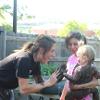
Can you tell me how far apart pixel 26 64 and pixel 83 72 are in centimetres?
76

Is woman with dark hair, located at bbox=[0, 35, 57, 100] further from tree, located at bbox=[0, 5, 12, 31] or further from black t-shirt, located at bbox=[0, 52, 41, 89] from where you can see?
tree, located at bbox=[0, 5, 12, 31]

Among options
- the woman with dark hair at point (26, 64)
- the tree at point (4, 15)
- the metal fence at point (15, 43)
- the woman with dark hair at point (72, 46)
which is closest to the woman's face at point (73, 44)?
the woman with dark hair at point (72, 46)

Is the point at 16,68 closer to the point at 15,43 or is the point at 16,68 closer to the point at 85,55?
the point at 85,55

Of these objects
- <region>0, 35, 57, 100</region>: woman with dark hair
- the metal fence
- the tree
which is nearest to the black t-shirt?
<region>0, 35, 57, 100</region>: woman with dark hair

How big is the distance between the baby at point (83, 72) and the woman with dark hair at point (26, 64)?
1.06ft

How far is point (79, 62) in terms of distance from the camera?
472cm

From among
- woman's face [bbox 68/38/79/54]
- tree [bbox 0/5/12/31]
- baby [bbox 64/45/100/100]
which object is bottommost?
baby [bbox 64/45/100/100]

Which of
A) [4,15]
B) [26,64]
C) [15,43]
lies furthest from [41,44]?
[4,15]

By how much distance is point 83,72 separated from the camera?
464 centimetres

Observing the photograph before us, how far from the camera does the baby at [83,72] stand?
15.1 feet

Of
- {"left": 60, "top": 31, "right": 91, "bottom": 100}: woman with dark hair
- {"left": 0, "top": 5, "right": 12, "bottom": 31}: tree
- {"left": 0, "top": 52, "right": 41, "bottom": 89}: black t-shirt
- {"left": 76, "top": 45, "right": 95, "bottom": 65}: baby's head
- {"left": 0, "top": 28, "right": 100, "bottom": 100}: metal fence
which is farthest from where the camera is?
{"left": 0, "top": 5, "right": 12, "bottom": 31}: tree

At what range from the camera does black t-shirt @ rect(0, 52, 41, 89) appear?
4.21m

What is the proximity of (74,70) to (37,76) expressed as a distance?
436 millimetres

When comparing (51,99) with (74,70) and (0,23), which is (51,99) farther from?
(0,23)
